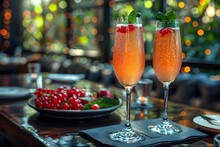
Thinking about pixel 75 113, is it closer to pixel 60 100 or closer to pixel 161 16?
pixel 60 100

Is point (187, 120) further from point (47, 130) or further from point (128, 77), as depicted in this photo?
point (47, 130)

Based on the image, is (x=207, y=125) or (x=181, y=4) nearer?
(x=207, y=125)

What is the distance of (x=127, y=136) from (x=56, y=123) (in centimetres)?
31

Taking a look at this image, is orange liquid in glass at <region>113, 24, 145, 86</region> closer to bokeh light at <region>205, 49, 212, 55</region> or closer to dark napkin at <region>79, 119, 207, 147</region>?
dark napkin at <region>79, 119, 207, 147</region>

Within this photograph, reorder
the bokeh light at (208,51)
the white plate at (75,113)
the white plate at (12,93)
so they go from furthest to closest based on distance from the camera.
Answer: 1. the bokeh light at (208,51)
2. the white plate at (12,93)
3. the white plate at (75,113)

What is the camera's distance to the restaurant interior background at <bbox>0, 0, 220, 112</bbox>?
2896mm

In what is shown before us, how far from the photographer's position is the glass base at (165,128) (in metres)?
1.03

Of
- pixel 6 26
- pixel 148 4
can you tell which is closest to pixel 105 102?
pixel 148 4

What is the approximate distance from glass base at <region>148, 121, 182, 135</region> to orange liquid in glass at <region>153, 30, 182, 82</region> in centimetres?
15

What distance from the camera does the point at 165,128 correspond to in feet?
3.47

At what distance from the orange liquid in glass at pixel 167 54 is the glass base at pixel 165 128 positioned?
0.15 metres

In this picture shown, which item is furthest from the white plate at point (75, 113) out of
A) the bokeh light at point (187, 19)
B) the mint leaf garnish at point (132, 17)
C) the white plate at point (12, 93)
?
the bokeh light at point (187, 19)

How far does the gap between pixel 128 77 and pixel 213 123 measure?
32cm

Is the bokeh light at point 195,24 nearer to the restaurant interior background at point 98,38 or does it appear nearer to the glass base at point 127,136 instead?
the restaurant interior background at point 98,38
